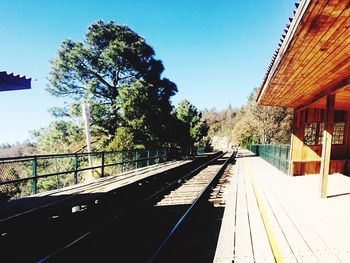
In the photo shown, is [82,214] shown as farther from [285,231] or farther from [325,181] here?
[325,181]

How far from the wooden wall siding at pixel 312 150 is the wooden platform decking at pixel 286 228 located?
408 centimetres

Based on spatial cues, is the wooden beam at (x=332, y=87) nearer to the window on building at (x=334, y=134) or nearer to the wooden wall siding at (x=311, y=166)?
the window on building at (x=334, y=134)

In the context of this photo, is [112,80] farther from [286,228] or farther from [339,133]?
[286,228]

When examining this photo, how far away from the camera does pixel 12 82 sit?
6.06 m

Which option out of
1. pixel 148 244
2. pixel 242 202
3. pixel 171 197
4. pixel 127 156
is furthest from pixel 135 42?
pixel 148 244

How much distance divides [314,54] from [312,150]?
8.58 m

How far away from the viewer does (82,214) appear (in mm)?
7184

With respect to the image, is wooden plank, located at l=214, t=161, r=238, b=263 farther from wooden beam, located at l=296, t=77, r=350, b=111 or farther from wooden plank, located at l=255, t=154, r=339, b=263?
wooden beam, located at l=296, t=77, r=350, b=111

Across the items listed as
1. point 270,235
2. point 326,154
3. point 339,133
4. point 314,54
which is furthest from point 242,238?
point 339,133

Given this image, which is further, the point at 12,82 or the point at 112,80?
the point at 112,80

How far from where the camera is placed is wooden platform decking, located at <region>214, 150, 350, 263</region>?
4.00m

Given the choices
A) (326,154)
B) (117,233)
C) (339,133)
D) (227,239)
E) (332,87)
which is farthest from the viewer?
(339,133)

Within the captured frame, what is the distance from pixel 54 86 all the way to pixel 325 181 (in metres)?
23.3

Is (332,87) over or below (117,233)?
over
